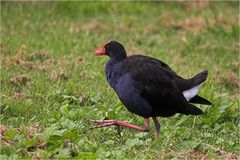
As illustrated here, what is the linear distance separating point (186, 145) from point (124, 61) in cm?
92

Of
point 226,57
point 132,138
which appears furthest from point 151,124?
point 226,57

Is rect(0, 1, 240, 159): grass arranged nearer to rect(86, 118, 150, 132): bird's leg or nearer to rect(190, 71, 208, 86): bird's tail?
rect(86, 118, 150, 132): bird's leg

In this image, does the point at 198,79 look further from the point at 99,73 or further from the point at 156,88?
the point at 99,73

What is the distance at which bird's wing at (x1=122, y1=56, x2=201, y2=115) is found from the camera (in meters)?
5.32

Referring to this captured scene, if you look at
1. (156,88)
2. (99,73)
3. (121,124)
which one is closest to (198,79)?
(156,88)

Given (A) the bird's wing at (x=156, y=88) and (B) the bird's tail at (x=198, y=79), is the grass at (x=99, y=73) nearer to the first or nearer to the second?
(A) the bird's wing at (x=156, y=88)

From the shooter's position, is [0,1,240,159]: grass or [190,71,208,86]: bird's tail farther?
[190,71,208,86]: bird's tail

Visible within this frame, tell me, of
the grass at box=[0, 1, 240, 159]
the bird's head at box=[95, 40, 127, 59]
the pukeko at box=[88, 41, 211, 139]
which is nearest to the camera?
the grass at box=[0, 1, 240, 159]

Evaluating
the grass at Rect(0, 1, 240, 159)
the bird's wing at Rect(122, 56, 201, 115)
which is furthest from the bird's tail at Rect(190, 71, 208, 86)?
the grass at Rect(0, 1, 240, 159)

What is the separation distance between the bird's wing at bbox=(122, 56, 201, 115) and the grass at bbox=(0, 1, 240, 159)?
267 millimetres

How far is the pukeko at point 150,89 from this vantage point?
530 cm

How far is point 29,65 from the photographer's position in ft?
23.8

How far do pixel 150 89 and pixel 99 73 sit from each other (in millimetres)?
1992

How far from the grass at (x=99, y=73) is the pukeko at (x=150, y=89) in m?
0.22
